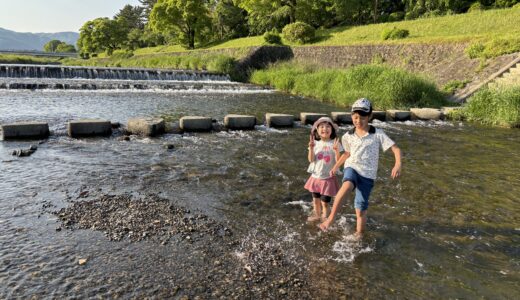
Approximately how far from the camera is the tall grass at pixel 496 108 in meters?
13.9

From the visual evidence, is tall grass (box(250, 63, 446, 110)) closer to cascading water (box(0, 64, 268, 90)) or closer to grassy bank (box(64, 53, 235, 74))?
cascading water (box(0, 64, 268, 90))

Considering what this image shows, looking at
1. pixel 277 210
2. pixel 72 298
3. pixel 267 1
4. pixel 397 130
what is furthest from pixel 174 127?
pixel 267 1

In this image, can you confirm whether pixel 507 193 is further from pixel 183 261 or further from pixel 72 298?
pixel 72 298

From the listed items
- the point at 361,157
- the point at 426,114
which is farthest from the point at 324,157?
the point at 426,114

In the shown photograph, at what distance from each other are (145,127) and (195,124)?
1.78 m

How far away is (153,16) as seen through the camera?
6194 centimetres

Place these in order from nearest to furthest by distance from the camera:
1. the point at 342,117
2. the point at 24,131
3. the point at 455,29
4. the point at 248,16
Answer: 1. the point at 24,131
2. the point at 342,117
3. the point at 455,29
4. the point at 248,16

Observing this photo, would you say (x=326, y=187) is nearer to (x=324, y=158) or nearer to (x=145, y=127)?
(x=324, y=158)

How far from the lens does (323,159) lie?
17.2 ft

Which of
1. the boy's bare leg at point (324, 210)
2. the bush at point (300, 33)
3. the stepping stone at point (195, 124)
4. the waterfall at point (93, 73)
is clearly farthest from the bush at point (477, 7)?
the boy's bare leg at point (324, 210)

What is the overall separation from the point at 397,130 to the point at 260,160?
6.98 metres

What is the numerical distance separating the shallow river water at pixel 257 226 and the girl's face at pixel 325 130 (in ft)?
4.56

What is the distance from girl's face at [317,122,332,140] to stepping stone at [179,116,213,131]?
25.0 ft

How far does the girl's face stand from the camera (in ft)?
17.2
